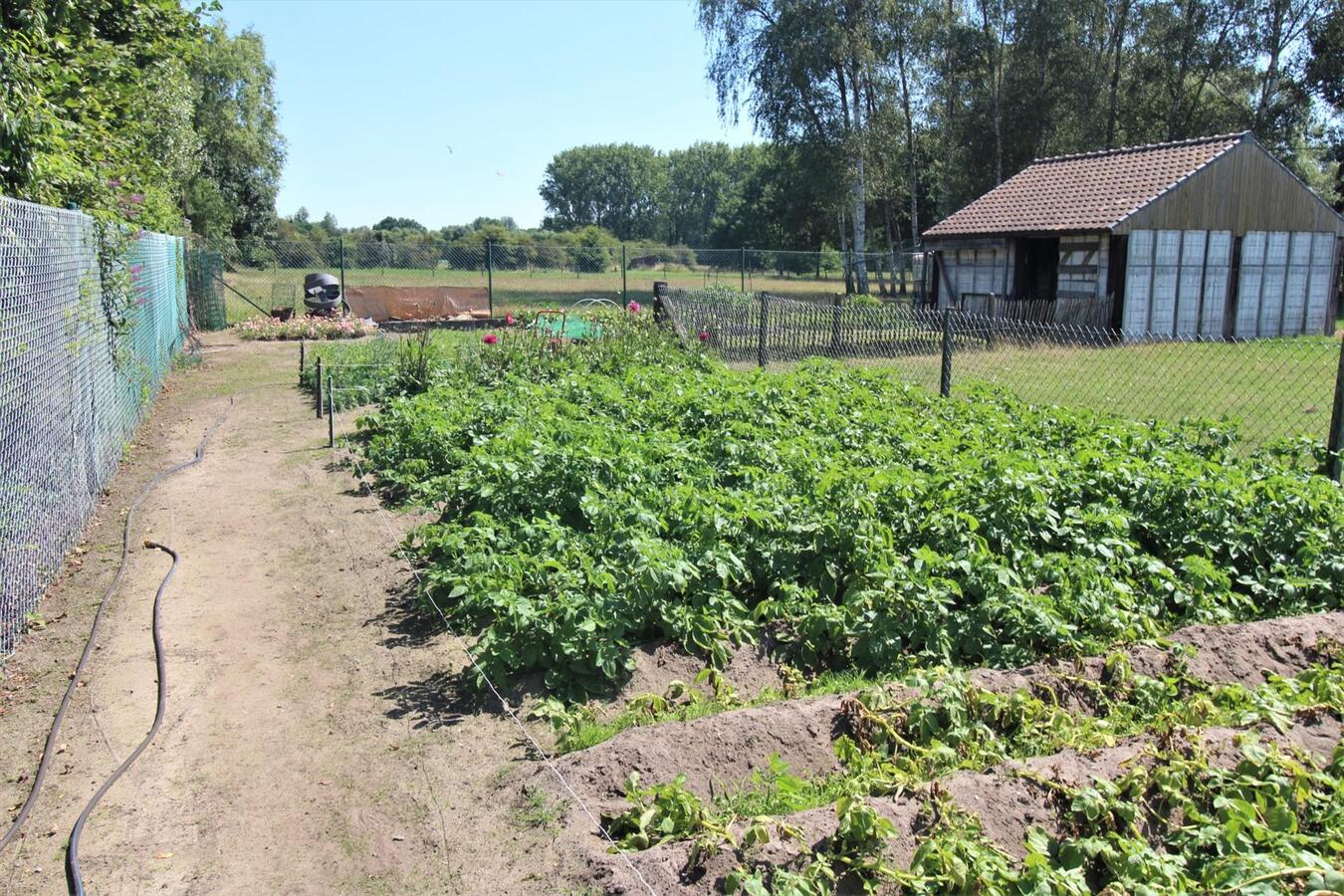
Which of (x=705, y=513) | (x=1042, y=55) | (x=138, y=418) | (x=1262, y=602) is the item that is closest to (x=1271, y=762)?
(x=1262, y=602)

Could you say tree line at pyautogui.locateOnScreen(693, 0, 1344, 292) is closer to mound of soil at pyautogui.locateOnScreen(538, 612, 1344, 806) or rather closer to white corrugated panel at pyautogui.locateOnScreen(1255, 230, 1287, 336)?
white corrugated panel at pyautogui.locateOnScreen(1255, 230, 1287, 336)

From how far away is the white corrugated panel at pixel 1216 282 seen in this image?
21422mm

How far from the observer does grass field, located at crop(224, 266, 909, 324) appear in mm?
27219

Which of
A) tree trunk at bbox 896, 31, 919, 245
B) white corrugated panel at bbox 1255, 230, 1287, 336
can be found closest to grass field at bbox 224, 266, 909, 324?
tree trunk at bbox 896, 31, 919, 245

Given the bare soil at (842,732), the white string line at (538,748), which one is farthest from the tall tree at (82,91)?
the bare soil at (842,732)

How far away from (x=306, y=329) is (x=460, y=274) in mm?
12153

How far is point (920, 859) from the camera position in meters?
2.89

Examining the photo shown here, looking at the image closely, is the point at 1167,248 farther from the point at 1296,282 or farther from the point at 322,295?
the point at 322,295

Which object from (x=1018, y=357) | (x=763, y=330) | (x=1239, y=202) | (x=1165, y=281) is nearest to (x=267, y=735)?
(x=763, y=330)

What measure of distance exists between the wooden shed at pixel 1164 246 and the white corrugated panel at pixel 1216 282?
0.03 metres

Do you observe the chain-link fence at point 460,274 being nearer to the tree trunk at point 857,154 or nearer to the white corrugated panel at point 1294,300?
the tree trunk at point 857,154

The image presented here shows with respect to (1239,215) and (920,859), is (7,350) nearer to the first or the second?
(920,859)

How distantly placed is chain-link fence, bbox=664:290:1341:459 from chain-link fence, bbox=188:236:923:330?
6.28m

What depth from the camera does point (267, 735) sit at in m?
4.30
